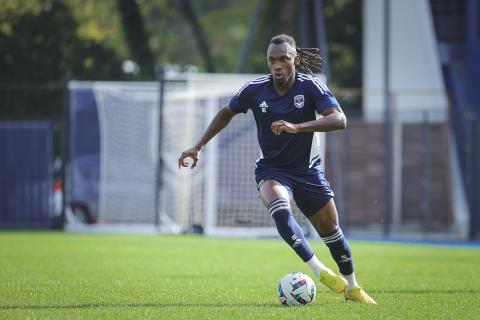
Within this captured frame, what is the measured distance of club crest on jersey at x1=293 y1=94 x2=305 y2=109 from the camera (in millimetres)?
8156

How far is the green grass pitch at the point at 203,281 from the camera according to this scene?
7.37 metres

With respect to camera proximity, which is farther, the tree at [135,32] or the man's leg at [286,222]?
the tree at [135,32]

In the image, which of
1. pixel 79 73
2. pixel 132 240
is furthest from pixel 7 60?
pixel 132 240

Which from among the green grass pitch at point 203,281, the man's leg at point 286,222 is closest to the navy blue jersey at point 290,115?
the man's leg at point 286,222

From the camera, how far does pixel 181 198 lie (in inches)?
801

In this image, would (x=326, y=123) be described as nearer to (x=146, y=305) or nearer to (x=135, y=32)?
(x=146, y=305)

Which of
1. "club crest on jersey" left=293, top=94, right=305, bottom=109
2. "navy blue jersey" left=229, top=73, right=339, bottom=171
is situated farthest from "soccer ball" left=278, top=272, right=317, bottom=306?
"club crest on jersey" left=293, top=94, right=305, bottom=109

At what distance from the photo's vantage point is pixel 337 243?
817cm

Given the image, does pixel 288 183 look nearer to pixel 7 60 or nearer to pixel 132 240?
pixel 132 240

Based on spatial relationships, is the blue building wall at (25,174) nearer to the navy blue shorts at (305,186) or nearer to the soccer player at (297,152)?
the soccer player at (297,152)

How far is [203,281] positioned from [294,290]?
253 cm

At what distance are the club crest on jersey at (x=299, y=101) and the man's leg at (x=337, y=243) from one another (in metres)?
0.85

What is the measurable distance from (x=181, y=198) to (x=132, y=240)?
96.5 inches

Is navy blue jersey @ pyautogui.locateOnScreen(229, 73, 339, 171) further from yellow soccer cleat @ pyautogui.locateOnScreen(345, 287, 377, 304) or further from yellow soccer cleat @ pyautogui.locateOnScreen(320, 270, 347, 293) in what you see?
yellow soccer cleat @ pyautogui.locateOnScreen(345, 287, 377, 304)
